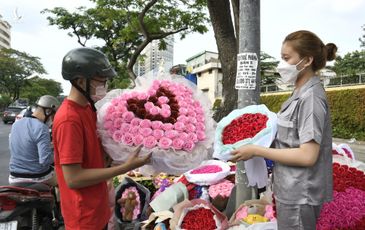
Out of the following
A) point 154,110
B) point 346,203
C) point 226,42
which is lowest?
point 346,203

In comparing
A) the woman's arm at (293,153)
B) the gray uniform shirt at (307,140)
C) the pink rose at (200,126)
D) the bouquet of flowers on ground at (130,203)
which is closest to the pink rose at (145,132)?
the pink rose at (200,126)

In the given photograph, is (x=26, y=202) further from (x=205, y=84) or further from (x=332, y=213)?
(x=205, y=84)

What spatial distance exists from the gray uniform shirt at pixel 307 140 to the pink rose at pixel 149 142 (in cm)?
72

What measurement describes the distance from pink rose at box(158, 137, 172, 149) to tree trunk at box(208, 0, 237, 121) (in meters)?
3.82

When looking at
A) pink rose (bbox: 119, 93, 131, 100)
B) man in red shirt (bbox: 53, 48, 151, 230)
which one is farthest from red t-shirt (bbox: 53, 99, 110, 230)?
pink rose (bbox: 119, 93, 131, 100)

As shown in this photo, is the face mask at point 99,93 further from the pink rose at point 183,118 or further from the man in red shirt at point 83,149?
the pink rose at point 183,118

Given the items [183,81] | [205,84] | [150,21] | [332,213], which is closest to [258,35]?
[183,81]

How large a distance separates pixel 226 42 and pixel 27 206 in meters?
3.65

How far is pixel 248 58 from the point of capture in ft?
11.9

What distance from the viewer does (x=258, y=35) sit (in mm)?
3699

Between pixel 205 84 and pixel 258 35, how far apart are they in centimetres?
4956

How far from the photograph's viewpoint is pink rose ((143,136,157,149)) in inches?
88.6

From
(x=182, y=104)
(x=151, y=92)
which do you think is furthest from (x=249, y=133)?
(x=151, y=92)

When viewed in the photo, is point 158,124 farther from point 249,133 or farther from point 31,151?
point 31,151
